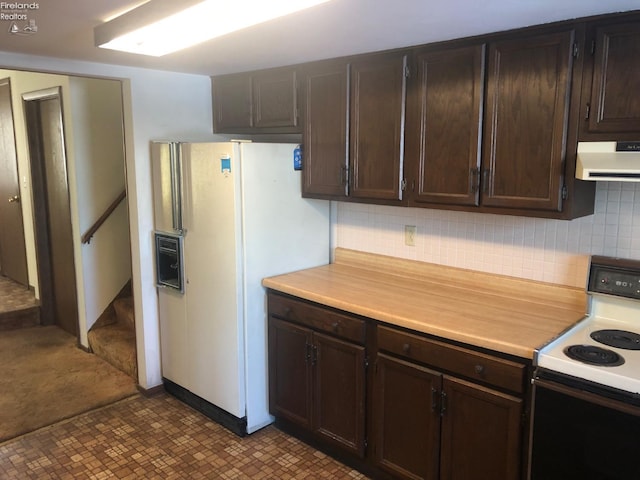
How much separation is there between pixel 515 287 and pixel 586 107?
97cm

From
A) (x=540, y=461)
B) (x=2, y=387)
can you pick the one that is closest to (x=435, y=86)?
(x=540, y=461)

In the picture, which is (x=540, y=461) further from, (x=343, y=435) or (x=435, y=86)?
(x=435, y=86)

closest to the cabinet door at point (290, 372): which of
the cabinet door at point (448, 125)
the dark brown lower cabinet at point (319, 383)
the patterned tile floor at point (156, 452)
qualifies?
the dark brown lower cabinet at point (319, 383)

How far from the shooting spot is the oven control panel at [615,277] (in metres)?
2.23

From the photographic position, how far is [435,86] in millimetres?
2510

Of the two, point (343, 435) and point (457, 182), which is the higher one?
point (457, 182)

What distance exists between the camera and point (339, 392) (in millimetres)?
2750

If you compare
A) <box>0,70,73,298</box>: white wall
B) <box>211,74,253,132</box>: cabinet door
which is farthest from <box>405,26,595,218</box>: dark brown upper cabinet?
<box>0,70,73,298</box>: white wall

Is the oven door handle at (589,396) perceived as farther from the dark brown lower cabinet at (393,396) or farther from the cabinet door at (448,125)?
the cabinet door at (448,125)

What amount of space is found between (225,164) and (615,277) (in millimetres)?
1995

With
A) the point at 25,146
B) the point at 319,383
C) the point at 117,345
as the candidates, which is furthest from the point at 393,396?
the point at 25,146

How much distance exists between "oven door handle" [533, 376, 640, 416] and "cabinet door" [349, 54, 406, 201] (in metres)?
1.19

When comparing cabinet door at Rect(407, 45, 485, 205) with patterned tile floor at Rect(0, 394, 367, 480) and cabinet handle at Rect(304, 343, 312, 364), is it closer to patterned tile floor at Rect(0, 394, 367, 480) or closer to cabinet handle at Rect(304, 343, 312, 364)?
cabinet handle at Rect(304, 343, 312, 364)

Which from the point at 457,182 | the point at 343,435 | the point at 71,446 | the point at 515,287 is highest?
the point at 457,182
